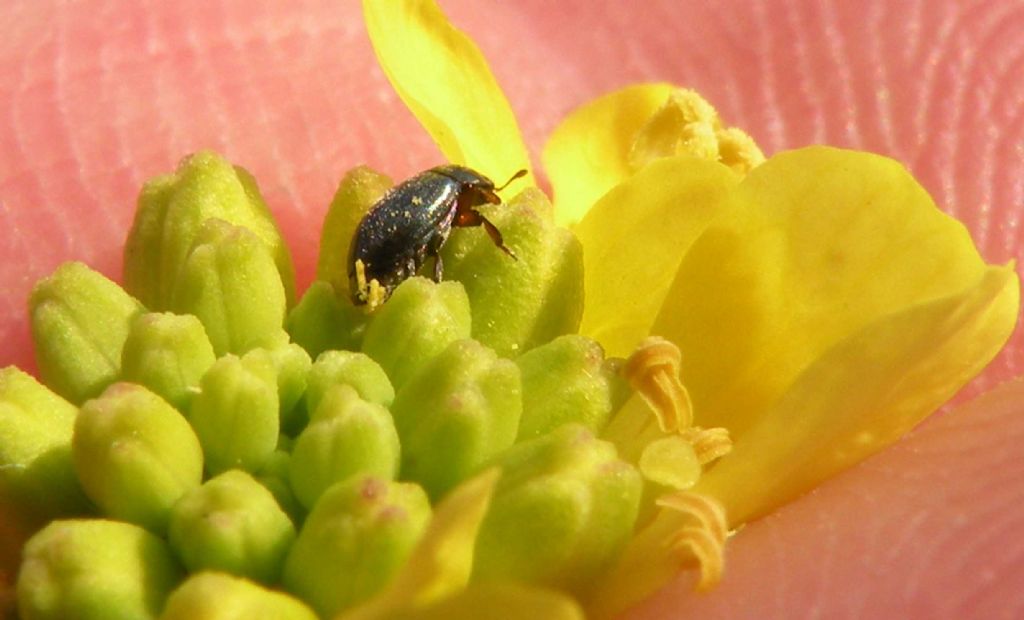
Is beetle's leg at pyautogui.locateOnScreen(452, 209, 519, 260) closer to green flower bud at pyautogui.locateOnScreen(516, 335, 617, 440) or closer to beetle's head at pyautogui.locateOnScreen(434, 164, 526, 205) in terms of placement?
beetle's head at pyautogui.locateOnScreen(434, 164, 526, 205)

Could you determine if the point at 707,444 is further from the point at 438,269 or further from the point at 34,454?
the point at 34,454

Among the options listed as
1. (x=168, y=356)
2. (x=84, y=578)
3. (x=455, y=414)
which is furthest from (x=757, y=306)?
(x=84, y=578)

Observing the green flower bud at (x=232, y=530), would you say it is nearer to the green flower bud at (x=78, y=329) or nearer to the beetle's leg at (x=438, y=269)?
the green flower bud at (x=78, y=329)

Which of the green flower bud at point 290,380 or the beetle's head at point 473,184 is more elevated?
the beetle's head at point 473,184

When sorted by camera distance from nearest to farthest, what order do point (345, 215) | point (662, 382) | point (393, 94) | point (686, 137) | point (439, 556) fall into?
point (439, 556)
point (662, 382)
point (345, 215)
point (686, 137)
point (393, 94)

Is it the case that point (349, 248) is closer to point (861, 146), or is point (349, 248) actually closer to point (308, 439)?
point (308, 439)

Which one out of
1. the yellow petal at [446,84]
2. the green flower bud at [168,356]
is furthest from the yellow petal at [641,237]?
the green flower bud at [168,356]

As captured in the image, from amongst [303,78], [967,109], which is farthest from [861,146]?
[303,78]
